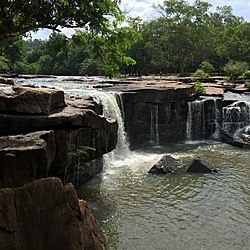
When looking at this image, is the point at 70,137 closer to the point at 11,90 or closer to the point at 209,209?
the point at 11,90

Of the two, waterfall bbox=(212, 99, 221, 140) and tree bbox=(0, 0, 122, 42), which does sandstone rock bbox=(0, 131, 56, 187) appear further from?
waterfall bbox=(212, 99, 221, 140)

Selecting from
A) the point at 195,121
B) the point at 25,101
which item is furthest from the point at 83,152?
the point at 195,121

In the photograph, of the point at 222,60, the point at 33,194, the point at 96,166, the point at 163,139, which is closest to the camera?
the point at 33,194

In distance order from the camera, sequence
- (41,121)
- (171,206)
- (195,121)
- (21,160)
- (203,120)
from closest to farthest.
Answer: (21,160) → (41,121) → (171,206) → (195,121) → (203,120)

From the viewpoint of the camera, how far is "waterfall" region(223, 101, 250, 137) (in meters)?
21.0

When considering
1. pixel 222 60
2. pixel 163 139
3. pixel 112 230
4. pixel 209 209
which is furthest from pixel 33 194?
pixel 222 60

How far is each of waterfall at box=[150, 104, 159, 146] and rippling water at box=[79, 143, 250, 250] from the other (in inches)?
164

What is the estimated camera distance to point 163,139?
1933 centimetres

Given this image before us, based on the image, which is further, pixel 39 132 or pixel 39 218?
pixel 39 132

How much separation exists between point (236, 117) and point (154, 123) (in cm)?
517

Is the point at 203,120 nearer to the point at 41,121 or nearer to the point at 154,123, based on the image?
the point at 154,123

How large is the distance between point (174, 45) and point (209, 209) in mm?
37457

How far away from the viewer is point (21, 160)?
23.1 ft

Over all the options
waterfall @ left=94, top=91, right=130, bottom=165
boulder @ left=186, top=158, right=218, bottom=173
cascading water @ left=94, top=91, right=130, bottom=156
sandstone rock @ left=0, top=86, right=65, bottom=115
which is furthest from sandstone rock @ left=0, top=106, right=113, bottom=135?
cascading water @ left=94, top=91, right=130, bottom=156
